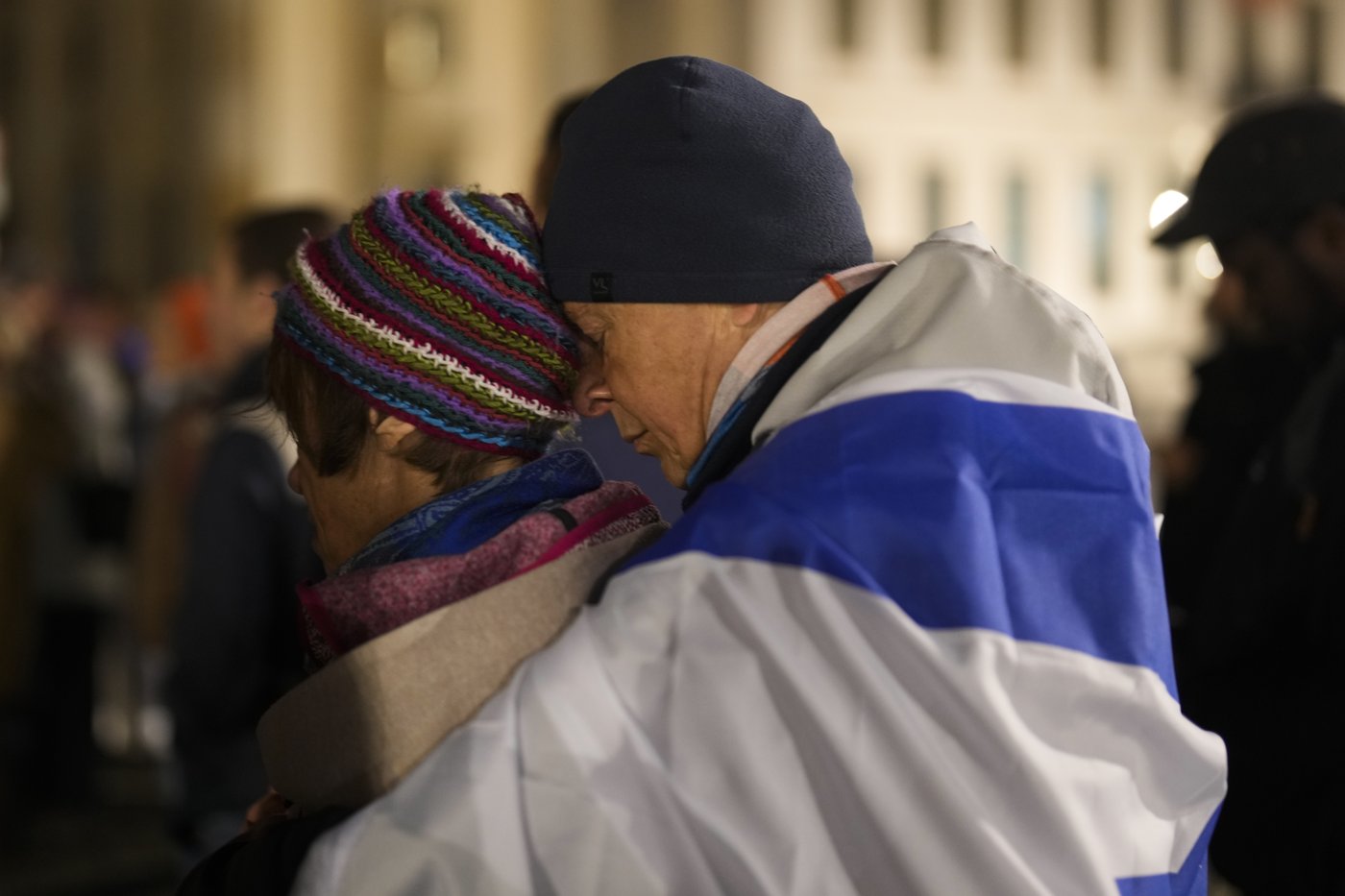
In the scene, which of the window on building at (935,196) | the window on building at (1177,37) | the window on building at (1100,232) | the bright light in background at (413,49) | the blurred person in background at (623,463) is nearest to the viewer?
the blurred person in background at (623,463)

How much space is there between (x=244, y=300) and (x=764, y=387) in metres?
2.77

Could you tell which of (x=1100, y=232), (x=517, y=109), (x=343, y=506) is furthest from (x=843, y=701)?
(x=1100, y=232)

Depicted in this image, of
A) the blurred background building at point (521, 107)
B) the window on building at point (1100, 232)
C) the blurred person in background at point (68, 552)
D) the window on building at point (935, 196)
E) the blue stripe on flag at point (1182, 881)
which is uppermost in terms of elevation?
the blue stripe on flag at point (1182, 881)

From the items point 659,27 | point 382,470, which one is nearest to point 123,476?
point 382,470

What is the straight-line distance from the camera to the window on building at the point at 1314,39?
128 feet

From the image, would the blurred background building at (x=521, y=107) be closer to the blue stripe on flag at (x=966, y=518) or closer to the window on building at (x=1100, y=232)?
the window on building at (x=1100, y=232)

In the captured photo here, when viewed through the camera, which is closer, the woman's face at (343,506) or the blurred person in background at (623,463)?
the woman's face at (343,506)

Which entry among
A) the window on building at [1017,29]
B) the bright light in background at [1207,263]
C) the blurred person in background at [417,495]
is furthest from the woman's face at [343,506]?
the window on building at [1017,29]

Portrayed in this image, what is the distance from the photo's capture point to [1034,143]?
37375 mm

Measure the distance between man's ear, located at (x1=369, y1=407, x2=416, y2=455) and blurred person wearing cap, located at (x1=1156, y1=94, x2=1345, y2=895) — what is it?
1.76 m

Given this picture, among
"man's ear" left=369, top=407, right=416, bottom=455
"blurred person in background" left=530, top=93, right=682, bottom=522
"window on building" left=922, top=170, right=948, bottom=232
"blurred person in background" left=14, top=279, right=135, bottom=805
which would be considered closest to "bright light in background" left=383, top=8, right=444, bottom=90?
"window on building" left=922, top=170, right=948, bottom=232

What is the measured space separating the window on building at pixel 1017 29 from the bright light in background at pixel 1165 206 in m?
34.6

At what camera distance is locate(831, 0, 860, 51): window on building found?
35.1 metres

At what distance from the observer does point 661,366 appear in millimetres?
2074
